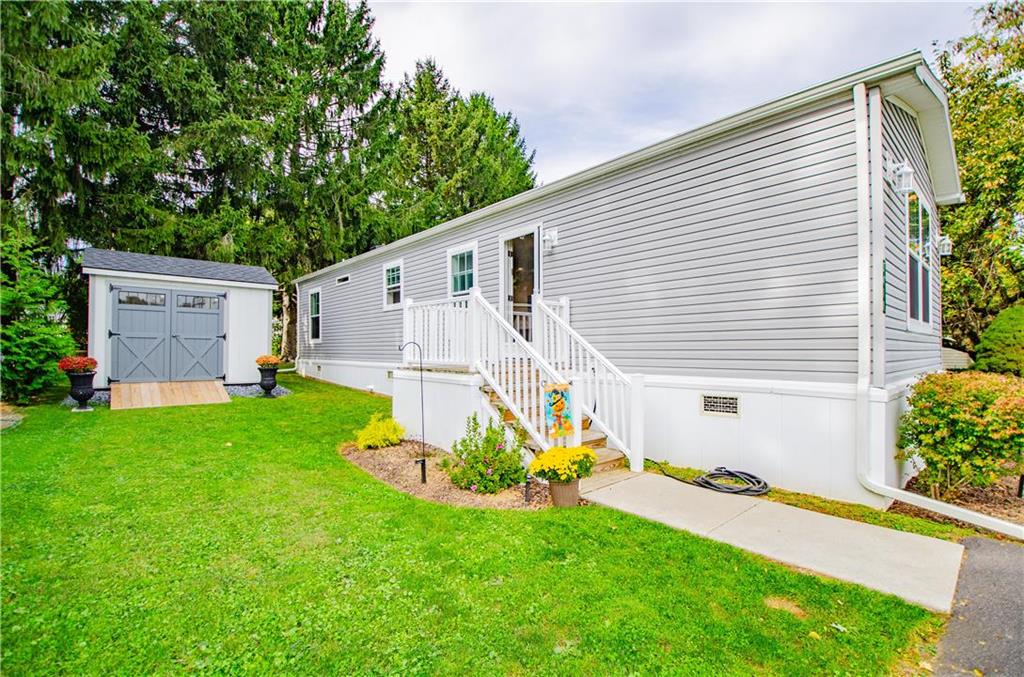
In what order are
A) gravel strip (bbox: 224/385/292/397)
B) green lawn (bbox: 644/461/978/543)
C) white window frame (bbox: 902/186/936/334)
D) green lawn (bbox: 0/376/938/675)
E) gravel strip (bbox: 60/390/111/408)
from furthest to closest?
gravel strip (bbox: 224/385/292/397) → gravel strip (bbox: 60/390/111/408) → white window frame (bbox: 902/186/936/334) → green lawn (bbox: 644/461/978/543) → green lawn (bbox: 0/376/938/675)

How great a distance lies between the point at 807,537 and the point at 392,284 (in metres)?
9.30

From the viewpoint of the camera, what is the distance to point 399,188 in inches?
689

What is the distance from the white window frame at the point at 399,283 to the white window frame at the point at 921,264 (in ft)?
27.6

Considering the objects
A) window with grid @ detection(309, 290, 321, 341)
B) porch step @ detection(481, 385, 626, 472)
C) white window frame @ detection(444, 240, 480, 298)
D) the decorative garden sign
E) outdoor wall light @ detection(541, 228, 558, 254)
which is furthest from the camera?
window with grid @ detection(309, 290, 321, 341)

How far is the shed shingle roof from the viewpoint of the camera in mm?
9281

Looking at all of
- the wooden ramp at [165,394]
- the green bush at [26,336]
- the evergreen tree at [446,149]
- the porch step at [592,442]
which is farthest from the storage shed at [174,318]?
the evergreen tree at [446,149]

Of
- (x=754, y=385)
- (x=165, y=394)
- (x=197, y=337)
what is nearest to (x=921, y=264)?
(x=754, y=385)

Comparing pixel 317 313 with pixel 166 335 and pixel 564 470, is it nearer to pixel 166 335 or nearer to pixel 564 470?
pixel 166 335

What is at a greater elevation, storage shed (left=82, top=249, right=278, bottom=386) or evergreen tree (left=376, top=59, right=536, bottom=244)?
evergreen tree (left=376, top=59, right=536, bottom=244)

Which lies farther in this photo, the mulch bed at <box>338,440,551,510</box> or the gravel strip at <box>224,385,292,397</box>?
the gravel strip at <box>224,385,292,397</box>

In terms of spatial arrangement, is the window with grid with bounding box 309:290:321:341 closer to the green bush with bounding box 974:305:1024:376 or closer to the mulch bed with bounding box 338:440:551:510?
the mulch bed with bounding box 338:440:551:510

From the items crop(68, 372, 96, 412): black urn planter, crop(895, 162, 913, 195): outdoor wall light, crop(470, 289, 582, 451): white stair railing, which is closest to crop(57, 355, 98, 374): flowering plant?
crop(68, 372, 96, 412): black urn planter

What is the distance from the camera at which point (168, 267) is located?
33.1 feet

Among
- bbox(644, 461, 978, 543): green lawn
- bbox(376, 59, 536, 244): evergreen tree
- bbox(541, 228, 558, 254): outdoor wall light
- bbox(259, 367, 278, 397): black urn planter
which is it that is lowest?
→ bbox(644, 461, 978, 543): green lawn
